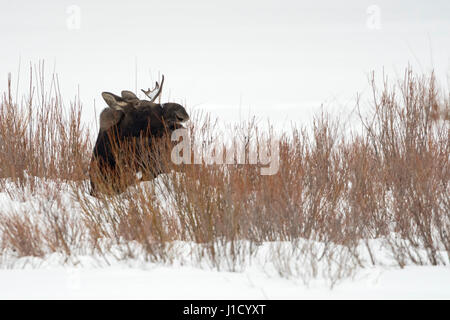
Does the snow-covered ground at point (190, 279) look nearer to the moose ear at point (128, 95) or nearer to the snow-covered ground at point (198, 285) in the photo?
the snow-covered ground at point (198, 285)

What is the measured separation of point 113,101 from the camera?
5.30m

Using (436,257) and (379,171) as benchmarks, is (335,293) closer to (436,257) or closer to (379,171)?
(436,257)

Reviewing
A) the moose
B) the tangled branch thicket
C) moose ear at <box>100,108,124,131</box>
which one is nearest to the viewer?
the tangled branch thicket

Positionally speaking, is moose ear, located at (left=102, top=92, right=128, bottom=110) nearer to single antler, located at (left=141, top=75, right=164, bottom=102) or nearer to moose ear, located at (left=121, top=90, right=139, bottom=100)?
moose ear, located at (left=121, top=90, right=139, bottom=100)

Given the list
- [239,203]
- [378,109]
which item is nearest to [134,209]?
[239,203]

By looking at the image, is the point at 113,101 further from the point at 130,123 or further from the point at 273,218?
the point at 273,218

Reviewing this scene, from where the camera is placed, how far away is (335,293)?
2.66 metres

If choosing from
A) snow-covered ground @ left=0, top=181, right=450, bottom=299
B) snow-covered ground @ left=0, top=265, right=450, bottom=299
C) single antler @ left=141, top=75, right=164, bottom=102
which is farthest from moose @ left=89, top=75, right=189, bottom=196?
snow-covered ground @ left=0, top=265, right=450, bottom=299

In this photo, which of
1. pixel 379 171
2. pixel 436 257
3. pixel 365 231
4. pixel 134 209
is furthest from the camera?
pixel 379 171
